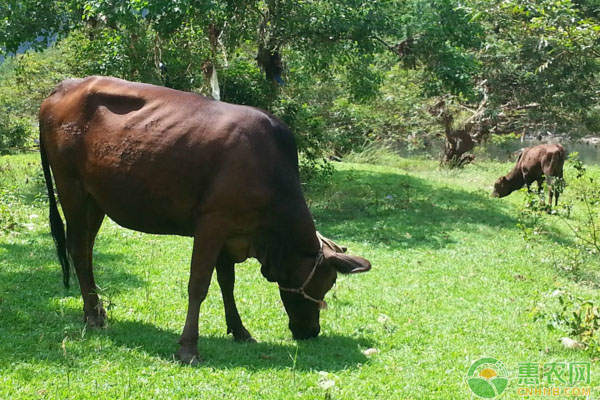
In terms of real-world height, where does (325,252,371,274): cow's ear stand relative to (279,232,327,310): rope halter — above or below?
above

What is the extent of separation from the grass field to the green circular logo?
0.24 ft

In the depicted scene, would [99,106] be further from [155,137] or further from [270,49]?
[270,49]

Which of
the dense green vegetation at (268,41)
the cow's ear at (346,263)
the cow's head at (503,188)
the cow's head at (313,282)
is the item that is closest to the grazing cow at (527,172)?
the cow's head at (503,188)

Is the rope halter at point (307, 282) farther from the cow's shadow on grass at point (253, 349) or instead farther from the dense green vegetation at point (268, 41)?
the dense green vegetation at point (268, 41)

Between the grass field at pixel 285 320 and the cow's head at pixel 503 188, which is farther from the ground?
the grass field at pixel 285 320

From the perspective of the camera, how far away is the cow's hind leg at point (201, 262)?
4.92 meters

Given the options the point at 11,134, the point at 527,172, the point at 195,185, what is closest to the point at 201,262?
the point at 195,185

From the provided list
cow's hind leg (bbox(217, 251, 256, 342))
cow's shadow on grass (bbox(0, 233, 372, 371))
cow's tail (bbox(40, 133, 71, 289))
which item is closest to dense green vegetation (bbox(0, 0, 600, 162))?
cow's tail (bbox(40, 133, 71, 289))

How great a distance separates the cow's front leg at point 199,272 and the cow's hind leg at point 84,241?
1.09m

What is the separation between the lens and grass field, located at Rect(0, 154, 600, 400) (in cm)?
450

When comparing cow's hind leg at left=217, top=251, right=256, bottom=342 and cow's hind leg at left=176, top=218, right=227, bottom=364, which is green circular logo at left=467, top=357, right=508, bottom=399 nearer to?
cow's hind leg at left=217, top=251, right=256, bottom=342

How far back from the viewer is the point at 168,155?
5.10m

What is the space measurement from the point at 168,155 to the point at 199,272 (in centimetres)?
98

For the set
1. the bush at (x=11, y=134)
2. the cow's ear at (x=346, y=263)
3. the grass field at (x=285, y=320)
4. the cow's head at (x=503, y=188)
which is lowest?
the bush at (x=11, y=134)
